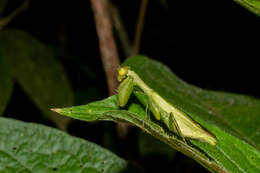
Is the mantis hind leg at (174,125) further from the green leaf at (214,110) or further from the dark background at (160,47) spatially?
the dark background at (160,47)

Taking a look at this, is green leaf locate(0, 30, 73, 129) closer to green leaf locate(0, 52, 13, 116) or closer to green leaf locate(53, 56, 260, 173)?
green leaf locate(0, 52, 13, 116)

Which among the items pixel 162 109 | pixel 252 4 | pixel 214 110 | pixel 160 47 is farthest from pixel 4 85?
pixel 160 47

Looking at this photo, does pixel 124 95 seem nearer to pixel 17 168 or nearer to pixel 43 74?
pixel 17 168

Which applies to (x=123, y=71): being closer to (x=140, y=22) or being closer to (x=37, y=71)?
(x=140, y=22)

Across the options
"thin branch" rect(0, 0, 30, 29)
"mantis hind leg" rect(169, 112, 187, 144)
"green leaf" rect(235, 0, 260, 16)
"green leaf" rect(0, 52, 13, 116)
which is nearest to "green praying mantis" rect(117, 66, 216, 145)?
"mantis hind leg" rect(169, 112, 187, 144)

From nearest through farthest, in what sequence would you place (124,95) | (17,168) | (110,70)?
(17,168), (124,95), (110,70)

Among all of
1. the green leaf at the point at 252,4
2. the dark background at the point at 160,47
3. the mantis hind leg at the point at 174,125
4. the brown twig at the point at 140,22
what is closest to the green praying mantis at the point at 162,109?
the mantis hind leg at the point at 174,125

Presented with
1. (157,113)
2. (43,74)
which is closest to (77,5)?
(43,74)
